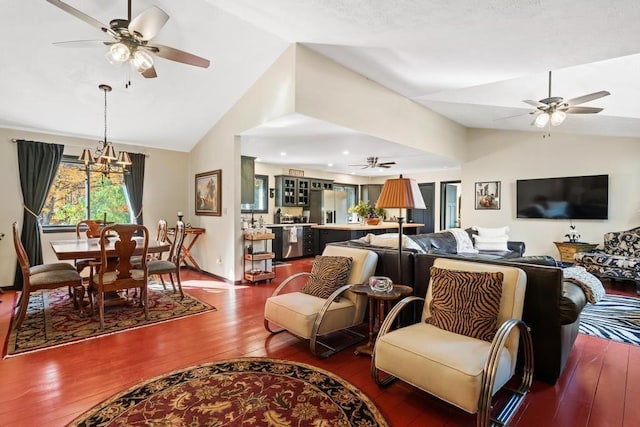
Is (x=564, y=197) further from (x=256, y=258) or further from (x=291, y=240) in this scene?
(x=256, y=258)

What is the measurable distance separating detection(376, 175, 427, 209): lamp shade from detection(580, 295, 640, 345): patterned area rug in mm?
2348

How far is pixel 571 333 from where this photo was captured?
246 cm

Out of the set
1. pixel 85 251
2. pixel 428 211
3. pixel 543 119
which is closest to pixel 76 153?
pixel 85 251

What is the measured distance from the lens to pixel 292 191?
820cm

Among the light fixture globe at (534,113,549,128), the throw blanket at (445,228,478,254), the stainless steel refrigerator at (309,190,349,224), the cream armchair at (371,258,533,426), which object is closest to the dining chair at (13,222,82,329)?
the cream armchair at (371,258,533,426)

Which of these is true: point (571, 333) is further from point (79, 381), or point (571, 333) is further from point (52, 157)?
point (52, 157)

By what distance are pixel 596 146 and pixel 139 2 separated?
24.2ft

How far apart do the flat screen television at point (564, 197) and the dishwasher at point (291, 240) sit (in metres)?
4.87

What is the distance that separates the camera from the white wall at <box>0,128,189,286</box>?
4.67m

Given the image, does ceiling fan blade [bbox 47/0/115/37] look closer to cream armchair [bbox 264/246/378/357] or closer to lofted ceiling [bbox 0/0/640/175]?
lofted ceiling [bbox 0/0/640/175]

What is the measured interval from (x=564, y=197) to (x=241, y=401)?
6.76 m

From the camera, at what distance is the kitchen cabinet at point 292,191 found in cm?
797

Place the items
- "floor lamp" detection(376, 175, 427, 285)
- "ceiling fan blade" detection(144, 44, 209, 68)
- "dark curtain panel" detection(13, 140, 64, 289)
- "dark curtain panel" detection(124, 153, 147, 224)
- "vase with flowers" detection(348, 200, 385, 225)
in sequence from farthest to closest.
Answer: "vase with flowers" detection(348, 200, 385, 225), "dark curtain panel" detection(124, 153, 147, 224), "dark curtain panel" detection(13, 140, 64, 289), "floor lamp" detection(376, 175, 427, 285), "ceiling fan blade" detection(144, 44, 209, 68)

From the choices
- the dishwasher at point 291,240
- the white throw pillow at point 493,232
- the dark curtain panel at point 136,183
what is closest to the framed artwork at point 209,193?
the dark curtain panel at point 136,183
